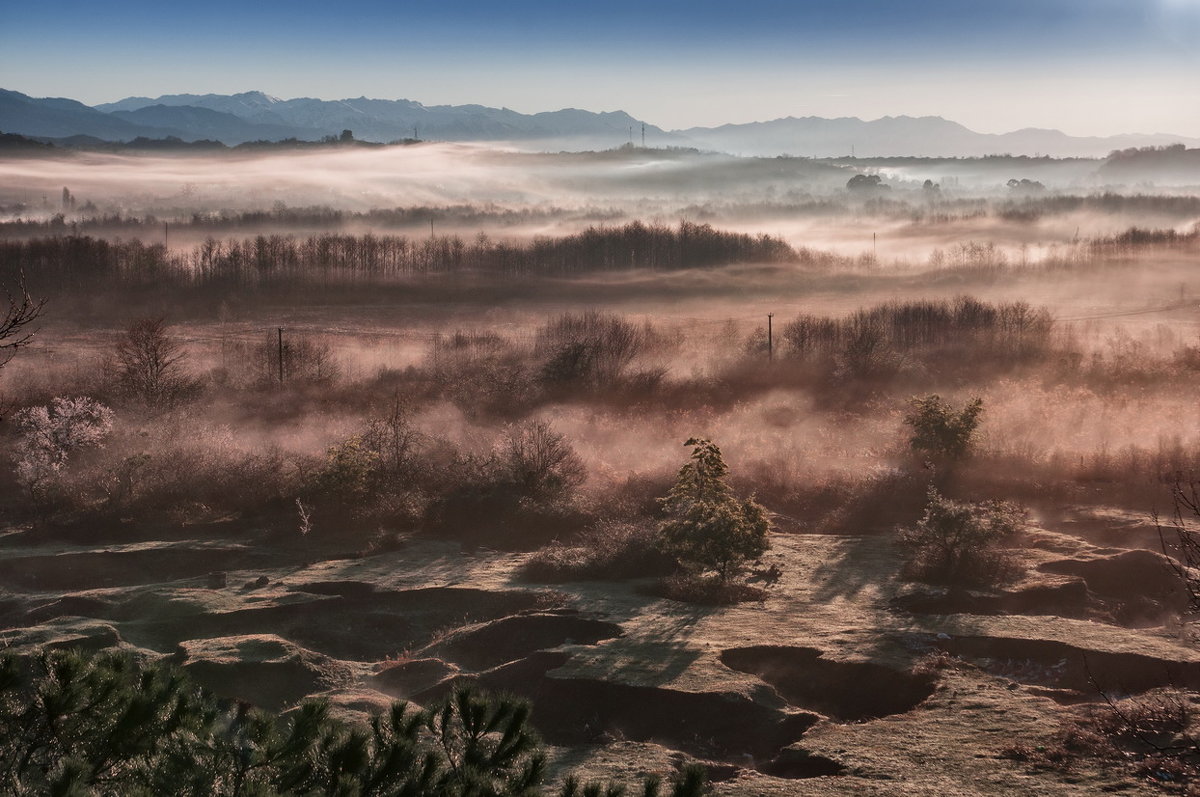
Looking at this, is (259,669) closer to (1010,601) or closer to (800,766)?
(800,766)

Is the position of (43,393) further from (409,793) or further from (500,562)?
(409,793)

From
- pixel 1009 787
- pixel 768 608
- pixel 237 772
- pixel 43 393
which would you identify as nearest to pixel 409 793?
pixel 237 772

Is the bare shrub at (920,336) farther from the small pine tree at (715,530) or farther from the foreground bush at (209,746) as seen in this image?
the foreground bush at (209,746)

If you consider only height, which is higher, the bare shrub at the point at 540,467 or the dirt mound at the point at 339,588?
the bare shrub at the point at 540,467

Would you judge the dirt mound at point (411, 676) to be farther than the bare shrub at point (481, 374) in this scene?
No

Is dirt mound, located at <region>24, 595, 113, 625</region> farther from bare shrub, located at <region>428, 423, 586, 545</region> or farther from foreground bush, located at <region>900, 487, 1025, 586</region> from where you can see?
foreground bush, located at <region>900, 487, 1025, 586</region>

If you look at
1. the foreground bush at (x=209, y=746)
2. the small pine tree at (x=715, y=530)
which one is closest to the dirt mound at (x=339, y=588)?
the small pine tree at (x=715, y=530)

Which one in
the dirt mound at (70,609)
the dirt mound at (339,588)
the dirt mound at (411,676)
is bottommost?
the dirt mound at (339,588)
